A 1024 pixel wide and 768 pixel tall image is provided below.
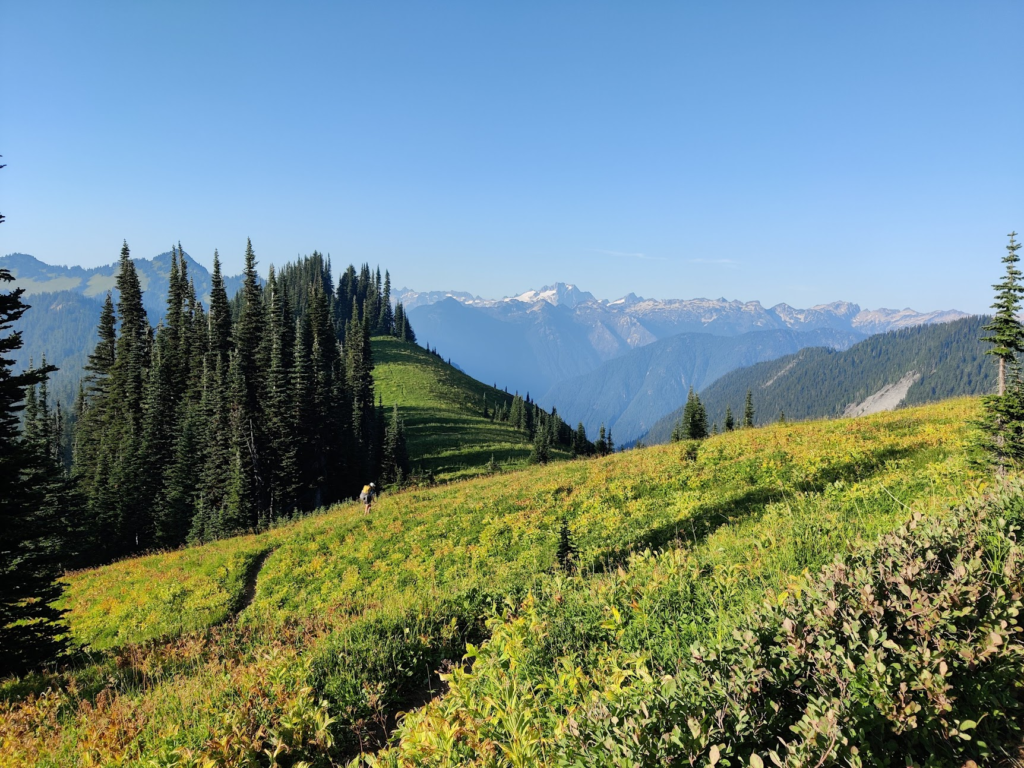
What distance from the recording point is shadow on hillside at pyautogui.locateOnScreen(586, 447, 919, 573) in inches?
486

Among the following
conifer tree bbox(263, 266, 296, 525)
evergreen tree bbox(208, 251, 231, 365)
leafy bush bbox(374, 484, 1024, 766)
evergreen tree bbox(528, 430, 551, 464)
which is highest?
evergreen tree bbox(208, 251, 231, 365)

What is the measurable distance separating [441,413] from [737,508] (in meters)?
79.6

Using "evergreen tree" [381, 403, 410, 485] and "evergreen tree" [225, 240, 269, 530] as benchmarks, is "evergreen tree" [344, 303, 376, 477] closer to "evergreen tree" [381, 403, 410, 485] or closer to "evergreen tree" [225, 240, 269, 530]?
"evergreen tree" [381, 403, 410, 485]

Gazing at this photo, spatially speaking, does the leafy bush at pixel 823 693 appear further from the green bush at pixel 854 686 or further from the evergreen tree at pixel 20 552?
the evergreen tree at pixel 20 552

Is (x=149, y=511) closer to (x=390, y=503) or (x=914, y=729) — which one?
(x=390, y=503)

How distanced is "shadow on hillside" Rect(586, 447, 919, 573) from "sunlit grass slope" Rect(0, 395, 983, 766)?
9cm

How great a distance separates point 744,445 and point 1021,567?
1782 centimetres

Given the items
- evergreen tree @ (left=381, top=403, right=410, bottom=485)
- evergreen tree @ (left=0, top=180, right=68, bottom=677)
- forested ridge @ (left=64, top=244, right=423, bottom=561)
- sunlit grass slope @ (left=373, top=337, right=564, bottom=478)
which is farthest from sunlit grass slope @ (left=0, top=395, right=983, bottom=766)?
sunlit grass slope @ (left=373, top=337, right=564, bottom=478)

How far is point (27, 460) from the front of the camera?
14453 mm

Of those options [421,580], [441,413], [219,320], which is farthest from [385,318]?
[421,580]

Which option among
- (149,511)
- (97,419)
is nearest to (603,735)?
A: (149,511)

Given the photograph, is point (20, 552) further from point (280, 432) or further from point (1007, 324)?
point (280, 432)

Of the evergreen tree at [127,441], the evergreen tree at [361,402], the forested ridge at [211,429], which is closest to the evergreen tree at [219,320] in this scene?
the forested ridge at [211,429]

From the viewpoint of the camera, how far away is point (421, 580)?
16.8 meters
